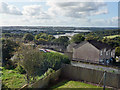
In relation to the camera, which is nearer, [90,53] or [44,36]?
[90,53]

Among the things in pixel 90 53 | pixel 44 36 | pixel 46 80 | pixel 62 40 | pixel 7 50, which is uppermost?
pixel 44 36

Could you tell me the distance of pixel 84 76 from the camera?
18.9 feet

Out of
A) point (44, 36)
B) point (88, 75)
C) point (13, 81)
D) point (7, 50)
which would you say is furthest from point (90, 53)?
point (44, 36)

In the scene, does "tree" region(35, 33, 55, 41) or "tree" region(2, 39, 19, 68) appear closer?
"tree" region(2, 39, 19, 68)

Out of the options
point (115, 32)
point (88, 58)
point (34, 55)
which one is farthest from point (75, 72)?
point (115, 32)

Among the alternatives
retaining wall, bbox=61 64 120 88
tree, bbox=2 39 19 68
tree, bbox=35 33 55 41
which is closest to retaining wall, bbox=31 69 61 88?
retaining wall, bbox=61 64 120 88

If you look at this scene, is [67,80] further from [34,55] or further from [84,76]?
[34,55]

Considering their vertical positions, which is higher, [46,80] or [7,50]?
[7,50]

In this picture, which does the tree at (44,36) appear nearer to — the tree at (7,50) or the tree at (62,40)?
the tree at (62,40)

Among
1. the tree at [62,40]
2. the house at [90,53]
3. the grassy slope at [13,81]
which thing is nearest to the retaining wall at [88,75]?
the grassy slope at [13,81]

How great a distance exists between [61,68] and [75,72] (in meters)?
0.76

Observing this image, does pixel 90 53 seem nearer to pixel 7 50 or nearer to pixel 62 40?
pixel 7 50

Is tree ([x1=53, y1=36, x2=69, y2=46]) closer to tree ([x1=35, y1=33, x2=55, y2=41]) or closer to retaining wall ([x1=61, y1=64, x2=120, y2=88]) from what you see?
tree ([x1=35, y1=33, x2=55, y2=41])

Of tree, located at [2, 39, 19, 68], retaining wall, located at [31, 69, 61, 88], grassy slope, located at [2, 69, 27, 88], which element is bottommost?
grassy slope, located at [2, 69, 27, 88]
